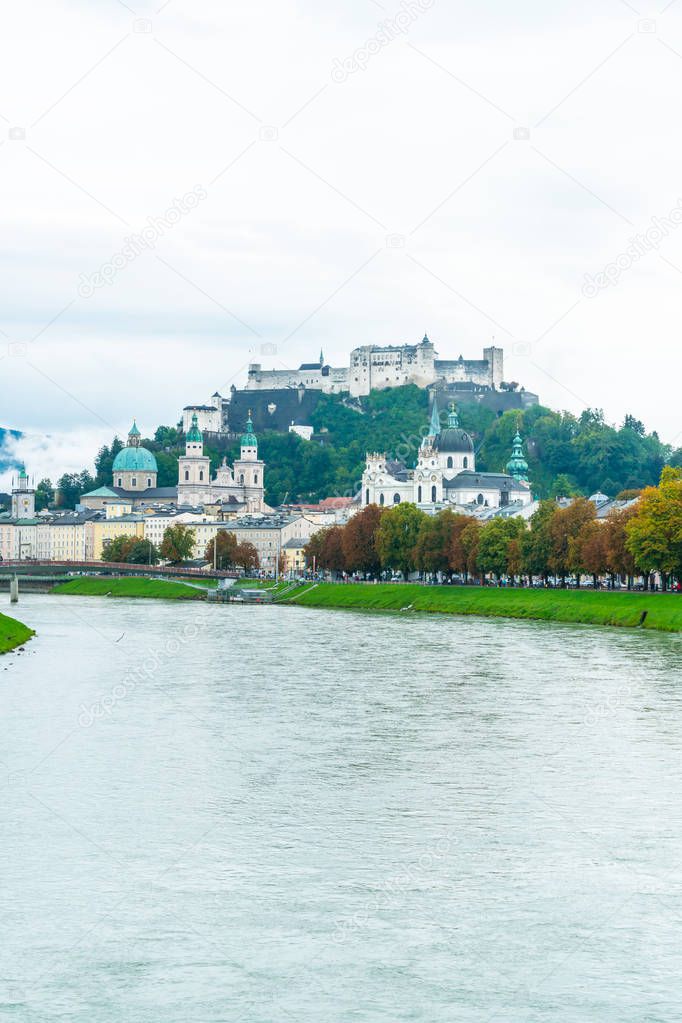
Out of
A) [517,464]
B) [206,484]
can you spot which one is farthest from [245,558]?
[206,484]

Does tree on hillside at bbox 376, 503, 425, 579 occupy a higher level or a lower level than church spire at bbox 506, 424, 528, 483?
lower

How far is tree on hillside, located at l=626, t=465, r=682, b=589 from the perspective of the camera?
222 feet

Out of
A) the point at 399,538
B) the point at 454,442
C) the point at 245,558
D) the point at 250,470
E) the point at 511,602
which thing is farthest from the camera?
the point at 250,470

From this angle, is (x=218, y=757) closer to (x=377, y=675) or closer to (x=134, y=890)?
(x=134, y=890)

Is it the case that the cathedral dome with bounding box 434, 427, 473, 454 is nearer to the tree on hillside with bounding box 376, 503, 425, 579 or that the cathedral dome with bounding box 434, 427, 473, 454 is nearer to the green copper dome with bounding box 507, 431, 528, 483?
the green copper dome with bounding box 507, 431, 528, 483

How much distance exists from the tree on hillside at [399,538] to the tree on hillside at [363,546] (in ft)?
5.38

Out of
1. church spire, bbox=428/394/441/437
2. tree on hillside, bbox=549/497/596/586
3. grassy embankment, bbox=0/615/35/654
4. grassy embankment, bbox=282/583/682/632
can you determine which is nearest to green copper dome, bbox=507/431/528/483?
church spire, bbox=428/394/441/437

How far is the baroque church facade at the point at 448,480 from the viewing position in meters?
154

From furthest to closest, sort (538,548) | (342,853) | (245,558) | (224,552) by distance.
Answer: (224,552) < (245,558) < (538,548) < (342,853)

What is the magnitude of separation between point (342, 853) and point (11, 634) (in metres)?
38.6

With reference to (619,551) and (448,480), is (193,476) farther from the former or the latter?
(619,551)

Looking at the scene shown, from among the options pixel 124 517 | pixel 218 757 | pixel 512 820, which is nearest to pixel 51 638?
pixel 218 757

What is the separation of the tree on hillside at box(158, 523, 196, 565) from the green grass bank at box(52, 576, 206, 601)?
1563 centimetres

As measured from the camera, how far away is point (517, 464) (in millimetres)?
160625
